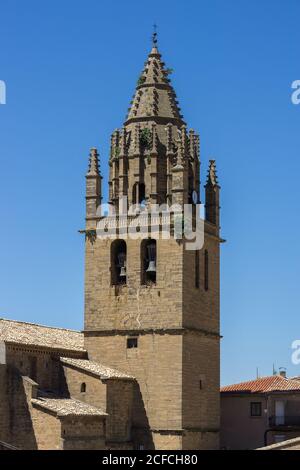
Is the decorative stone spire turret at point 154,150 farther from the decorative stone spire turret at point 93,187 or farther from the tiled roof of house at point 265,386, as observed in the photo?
the tiled roof of house at point 265,386

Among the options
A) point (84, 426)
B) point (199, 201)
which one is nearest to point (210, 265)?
point (199, 201)

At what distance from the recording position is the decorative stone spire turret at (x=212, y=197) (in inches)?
2094

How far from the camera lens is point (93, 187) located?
171 ft

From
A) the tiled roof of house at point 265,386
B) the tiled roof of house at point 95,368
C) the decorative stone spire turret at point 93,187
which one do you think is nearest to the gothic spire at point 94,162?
the decorative stone spire turret at point 93,187

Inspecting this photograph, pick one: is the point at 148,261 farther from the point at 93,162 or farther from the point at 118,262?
the point at 93,162

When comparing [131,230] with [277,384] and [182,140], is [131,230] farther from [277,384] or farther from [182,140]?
[277,384]

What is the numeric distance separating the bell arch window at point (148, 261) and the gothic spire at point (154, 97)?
19.2 feet

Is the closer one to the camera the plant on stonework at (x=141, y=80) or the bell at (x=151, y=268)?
the bell at (x=151, y=268)

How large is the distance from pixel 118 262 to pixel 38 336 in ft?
16.1

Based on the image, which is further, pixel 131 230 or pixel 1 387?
pixel 131 230

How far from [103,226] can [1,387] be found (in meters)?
9.65

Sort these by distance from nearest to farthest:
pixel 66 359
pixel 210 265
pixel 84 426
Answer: pixel 84 426, pixel 66 359, pixel 210 265

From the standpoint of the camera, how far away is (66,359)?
1923 inches

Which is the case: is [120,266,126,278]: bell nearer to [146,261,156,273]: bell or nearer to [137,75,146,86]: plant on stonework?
Result: [146,261,156,273]: bell
